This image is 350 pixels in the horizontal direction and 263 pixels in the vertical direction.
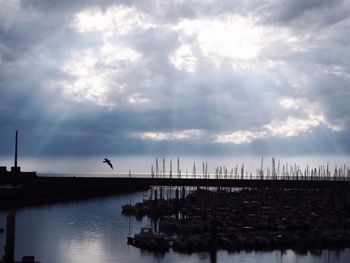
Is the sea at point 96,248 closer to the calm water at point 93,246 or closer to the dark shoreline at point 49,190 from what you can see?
the calm water at point 93,246

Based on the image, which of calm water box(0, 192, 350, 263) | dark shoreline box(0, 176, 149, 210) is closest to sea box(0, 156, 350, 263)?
calm water box(0, 192, 350, 263)

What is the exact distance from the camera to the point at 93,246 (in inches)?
1526

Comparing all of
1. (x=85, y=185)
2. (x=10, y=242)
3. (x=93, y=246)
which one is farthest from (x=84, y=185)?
(x=10, y=242)

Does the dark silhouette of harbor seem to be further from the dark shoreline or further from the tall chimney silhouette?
the tall chimney silhouette

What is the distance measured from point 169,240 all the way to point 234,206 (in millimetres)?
24449

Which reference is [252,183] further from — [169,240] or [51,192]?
[169,240]

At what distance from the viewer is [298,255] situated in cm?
3669

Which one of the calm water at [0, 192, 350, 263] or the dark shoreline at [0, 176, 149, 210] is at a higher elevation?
the dark shoreline at [0, 176, 149, 210]

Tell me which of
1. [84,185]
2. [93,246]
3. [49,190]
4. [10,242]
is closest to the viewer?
[10,242]

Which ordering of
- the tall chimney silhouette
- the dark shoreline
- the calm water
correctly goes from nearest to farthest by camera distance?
the tall chimney silhouette
the calm water
the dark shoreline

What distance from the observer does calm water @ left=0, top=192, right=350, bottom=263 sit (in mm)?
34219

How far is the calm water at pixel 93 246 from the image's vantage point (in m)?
34.2

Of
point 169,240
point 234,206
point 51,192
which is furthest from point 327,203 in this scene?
point 51,192

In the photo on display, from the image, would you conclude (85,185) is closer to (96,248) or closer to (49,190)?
(49,190)
